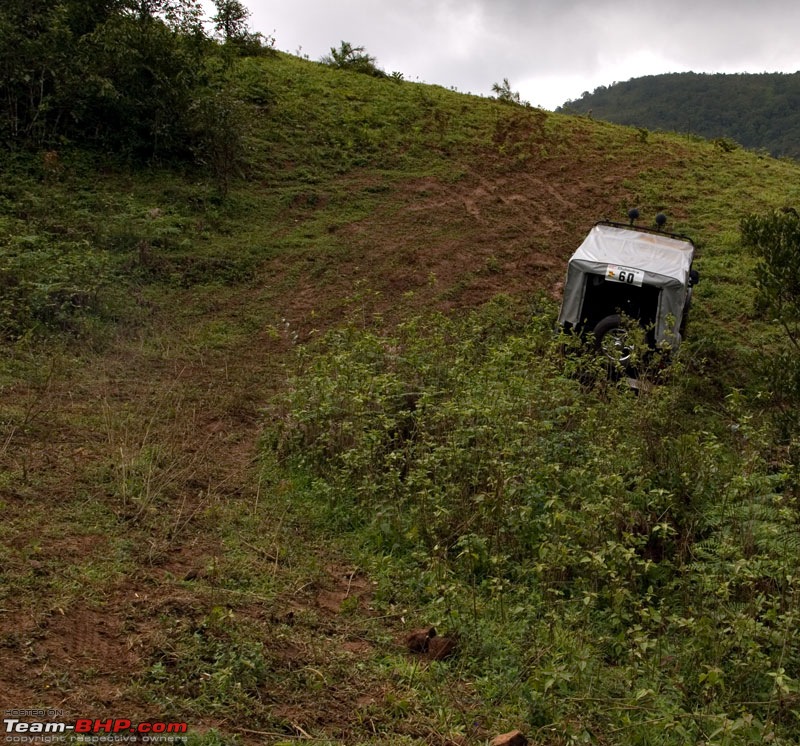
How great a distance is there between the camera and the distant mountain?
6358 centimetres

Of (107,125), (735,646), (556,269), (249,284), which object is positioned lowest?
(735,646)

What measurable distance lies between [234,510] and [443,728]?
267 centimetres

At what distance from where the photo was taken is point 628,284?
31.2 feet

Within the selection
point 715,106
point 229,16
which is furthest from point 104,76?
point 715,106

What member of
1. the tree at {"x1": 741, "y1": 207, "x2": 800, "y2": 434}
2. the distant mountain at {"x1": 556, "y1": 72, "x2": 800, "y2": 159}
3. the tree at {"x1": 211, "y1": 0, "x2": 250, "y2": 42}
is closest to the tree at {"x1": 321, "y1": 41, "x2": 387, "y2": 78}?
the tree at {"x1": 211, "y1": 0, "x2": 250, "y2": 42}

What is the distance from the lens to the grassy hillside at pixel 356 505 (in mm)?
3521

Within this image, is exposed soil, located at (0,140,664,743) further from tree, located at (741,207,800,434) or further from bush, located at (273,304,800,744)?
tree, located at (741,207,800,434)

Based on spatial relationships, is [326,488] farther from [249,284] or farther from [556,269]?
[556,269]

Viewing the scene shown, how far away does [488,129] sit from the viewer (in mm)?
20219

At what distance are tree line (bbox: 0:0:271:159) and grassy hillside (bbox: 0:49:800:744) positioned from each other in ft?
4.57

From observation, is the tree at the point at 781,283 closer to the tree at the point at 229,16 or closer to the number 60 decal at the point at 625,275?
the number 60 decal at the point at 625,275

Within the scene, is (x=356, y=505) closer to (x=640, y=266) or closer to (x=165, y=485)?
(x=165, y=485)

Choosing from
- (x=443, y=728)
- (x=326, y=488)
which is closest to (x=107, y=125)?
(x=326, y=488)

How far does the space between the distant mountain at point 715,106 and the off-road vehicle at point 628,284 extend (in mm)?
46720
